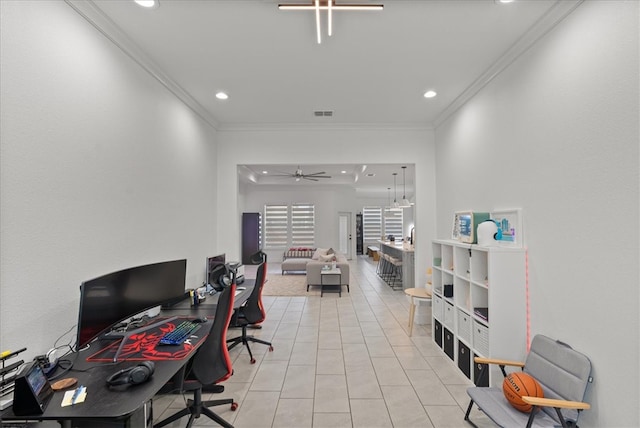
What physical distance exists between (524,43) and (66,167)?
3.66 meters

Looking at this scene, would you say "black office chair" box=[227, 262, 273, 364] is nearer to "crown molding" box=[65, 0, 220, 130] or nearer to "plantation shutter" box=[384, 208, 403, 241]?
"crown molding" box=[65, 0, 220, 130]

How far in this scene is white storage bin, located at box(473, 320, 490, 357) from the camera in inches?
104

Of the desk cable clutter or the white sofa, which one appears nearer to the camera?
the desk cable clutter

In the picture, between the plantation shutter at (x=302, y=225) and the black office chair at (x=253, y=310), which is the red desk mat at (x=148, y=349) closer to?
the black office chair at (x=253, y=310)

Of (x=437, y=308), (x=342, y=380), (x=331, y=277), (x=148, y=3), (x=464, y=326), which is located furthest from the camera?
(x=331, y=277)

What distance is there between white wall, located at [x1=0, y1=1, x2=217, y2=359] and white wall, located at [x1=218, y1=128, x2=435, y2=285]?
1.65 meters

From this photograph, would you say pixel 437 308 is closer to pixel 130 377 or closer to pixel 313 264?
pixel 130 377

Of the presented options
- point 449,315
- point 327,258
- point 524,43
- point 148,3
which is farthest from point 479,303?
point 327,258

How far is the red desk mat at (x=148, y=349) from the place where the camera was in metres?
1.89

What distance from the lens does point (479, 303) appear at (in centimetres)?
296

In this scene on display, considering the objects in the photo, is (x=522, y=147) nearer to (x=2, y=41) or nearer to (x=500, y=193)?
(x=500, y=193)

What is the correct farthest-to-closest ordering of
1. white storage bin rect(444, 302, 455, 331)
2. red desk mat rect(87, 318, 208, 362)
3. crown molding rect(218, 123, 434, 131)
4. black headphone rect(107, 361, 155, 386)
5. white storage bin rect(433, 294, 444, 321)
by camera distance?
crown molding rect(218, 123, 434, 131) → white storage bin rect(433, 294, 444, 321) → white storage bin rect(444, 302, 455, 331) → red desk mat rect(87, 318, 208, 362) → black headphone rect(107, 361, 155, 386)

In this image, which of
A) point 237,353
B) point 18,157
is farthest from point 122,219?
point 237,353

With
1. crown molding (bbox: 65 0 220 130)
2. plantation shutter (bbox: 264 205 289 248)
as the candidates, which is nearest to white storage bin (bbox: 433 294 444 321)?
crown molding (bbox: 65 0 220 130)
